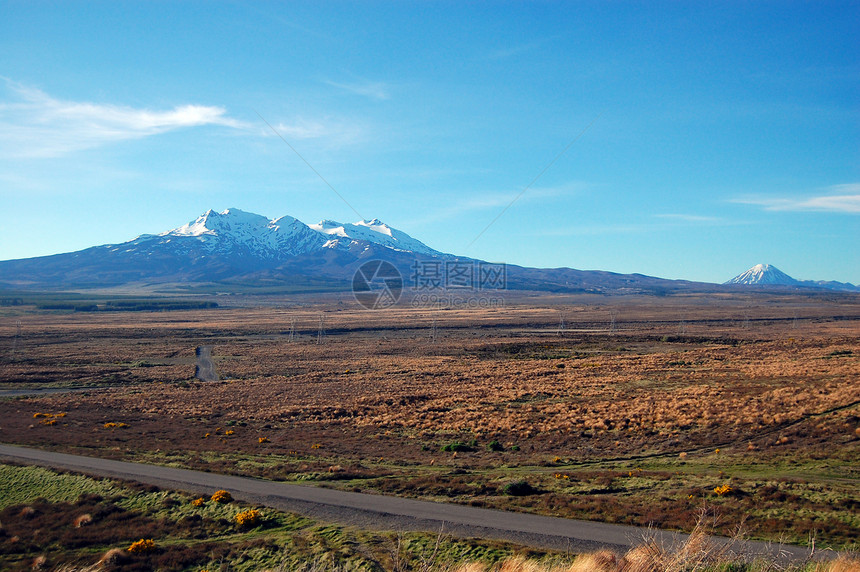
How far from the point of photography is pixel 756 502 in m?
14.3

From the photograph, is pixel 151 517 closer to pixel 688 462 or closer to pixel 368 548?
pixel 368 548

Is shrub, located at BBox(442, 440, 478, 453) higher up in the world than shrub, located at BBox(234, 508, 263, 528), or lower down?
lower down

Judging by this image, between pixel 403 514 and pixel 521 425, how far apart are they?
1537cm

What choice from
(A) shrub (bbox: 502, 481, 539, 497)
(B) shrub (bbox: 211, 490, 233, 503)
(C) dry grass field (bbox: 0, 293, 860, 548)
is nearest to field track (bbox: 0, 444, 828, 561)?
(B) shrub (bbox: 211, 490, 233, 503)

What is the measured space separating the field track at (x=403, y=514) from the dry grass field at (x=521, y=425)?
0.86 metres

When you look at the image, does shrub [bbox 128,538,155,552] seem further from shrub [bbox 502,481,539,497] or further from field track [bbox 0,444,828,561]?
shrub [bbox 502,481,539,497]

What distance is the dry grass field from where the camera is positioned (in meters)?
15.7

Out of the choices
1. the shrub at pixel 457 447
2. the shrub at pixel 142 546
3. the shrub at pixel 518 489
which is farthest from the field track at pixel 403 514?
the shrub at pixel 457 447

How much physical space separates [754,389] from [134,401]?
139 ft

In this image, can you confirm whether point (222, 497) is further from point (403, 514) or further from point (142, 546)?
point (403, 514)

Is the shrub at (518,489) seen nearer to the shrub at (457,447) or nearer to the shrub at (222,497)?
the shrub at (457,447)

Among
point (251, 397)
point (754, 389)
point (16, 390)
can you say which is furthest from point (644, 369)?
point (16, 390)

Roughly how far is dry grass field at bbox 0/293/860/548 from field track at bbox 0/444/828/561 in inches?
33.7

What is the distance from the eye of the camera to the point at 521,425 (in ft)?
95.7
